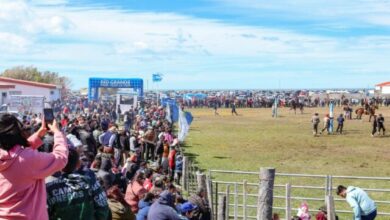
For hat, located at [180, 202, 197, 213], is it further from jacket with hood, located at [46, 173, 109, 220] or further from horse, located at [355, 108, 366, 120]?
horse, located at [355, 108, 366, 120]

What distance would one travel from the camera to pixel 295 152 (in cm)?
2900

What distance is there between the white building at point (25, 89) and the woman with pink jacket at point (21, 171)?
49.0 metres

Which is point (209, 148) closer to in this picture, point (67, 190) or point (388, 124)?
point (388, 124)

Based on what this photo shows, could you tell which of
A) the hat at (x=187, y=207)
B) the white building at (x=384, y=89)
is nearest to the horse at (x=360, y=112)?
the hat at (x=187, y=207)

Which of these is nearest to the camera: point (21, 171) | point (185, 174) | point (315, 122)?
point (21, 171)

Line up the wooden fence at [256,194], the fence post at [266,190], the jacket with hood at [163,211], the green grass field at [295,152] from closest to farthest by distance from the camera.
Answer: the jacket with hood at [163,211]
the fence post at [266,190]
the wooden fence at [256,194]
the green grass field at [295,152]

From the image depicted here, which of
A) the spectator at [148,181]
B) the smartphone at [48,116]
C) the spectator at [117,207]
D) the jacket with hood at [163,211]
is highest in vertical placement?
the smartphone at [48,116]

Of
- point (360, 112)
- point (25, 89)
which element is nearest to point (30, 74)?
point (25, 89)

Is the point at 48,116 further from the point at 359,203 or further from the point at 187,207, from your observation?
the point at 359,203

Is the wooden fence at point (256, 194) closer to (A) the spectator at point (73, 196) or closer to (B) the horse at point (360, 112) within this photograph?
(A) the spectator at point (73, 196)

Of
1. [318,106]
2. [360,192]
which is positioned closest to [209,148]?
[360,192]

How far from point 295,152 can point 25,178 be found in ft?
84.4

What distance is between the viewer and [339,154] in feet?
92.4

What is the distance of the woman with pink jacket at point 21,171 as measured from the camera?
12.9ft
